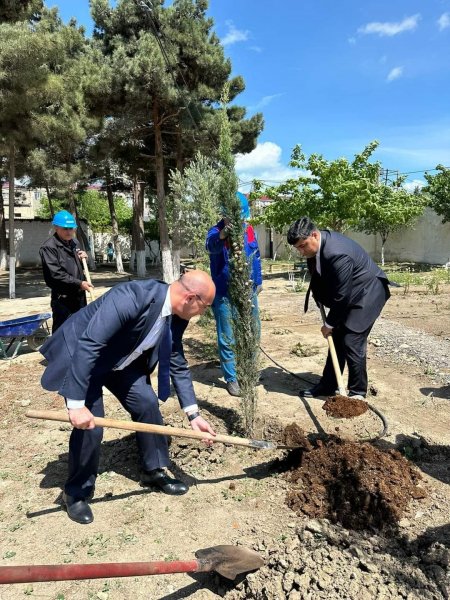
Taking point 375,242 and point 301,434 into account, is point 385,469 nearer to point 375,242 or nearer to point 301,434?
point 301,434

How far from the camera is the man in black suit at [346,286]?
402cm

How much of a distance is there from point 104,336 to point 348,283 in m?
2.39

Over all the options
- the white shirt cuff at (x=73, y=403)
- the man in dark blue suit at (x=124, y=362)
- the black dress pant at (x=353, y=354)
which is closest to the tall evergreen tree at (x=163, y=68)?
the black dress pant at (x=353, y=354)

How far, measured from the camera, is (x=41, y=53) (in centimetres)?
1162

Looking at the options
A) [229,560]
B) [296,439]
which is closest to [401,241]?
[296,439]

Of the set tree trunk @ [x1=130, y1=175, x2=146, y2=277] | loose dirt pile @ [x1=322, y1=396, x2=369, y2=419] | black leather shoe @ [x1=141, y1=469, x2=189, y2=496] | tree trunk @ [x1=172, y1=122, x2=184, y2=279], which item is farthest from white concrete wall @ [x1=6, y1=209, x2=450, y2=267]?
black leather shoe @ [x1=141, y1=469, x2=189, y2=496]

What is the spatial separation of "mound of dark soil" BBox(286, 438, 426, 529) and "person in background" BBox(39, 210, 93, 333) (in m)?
3.67

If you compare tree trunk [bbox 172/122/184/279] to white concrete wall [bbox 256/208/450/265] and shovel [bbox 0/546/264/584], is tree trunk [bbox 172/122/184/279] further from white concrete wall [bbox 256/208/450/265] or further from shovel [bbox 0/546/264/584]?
shovel [bbox 0/546/264/584]

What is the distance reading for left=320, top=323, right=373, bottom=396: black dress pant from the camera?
4223 millimetres

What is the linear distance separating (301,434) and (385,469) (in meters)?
0.64

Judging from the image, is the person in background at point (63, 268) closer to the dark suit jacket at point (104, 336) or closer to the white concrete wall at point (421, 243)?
the dark suit jacket at point (104, 336)

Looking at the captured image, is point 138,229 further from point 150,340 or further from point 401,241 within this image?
point 150,340

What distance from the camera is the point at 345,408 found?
12.9 feet

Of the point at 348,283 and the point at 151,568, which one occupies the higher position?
the point at 348,283
